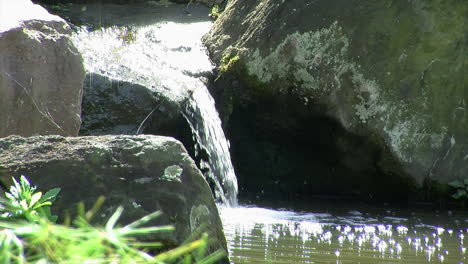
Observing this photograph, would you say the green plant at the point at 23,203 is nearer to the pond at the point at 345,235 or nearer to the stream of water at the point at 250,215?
the pond at the point at 345,235

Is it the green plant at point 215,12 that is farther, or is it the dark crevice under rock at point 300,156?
the green plant at point 215,12

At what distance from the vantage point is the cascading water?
638 centimetres

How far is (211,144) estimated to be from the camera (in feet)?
21.6

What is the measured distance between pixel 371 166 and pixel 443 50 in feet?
4.15

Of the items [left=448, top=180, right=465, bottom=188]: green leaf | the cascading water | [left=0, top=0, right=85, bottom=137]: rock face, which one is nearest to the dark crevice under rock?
[left=448, top=180, right=465, bottom=188]: green leaf

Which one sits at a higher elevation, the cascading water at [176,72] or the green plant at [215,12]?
the green plant at [215,12]

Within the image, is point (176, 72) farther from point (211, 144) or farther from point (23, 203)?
point (23, 203)

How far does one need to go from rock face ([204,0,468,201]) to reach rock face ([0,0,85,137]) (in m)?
2.77

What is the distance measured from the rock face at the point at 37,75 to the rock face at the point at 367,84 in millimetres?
2773

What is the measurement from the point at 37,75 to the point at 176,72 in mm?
2482

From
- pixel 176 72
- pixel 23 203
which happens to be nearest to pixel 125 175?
pixel 23 203

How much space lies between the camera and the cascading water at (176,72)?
6.38m

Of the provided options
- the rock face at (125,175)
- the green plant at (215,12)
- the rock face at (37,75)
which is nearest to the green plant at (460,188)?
the rock face at (37,75)

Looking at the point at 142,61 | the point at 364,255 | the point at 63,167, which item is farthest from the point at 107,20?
the point at 63,167
